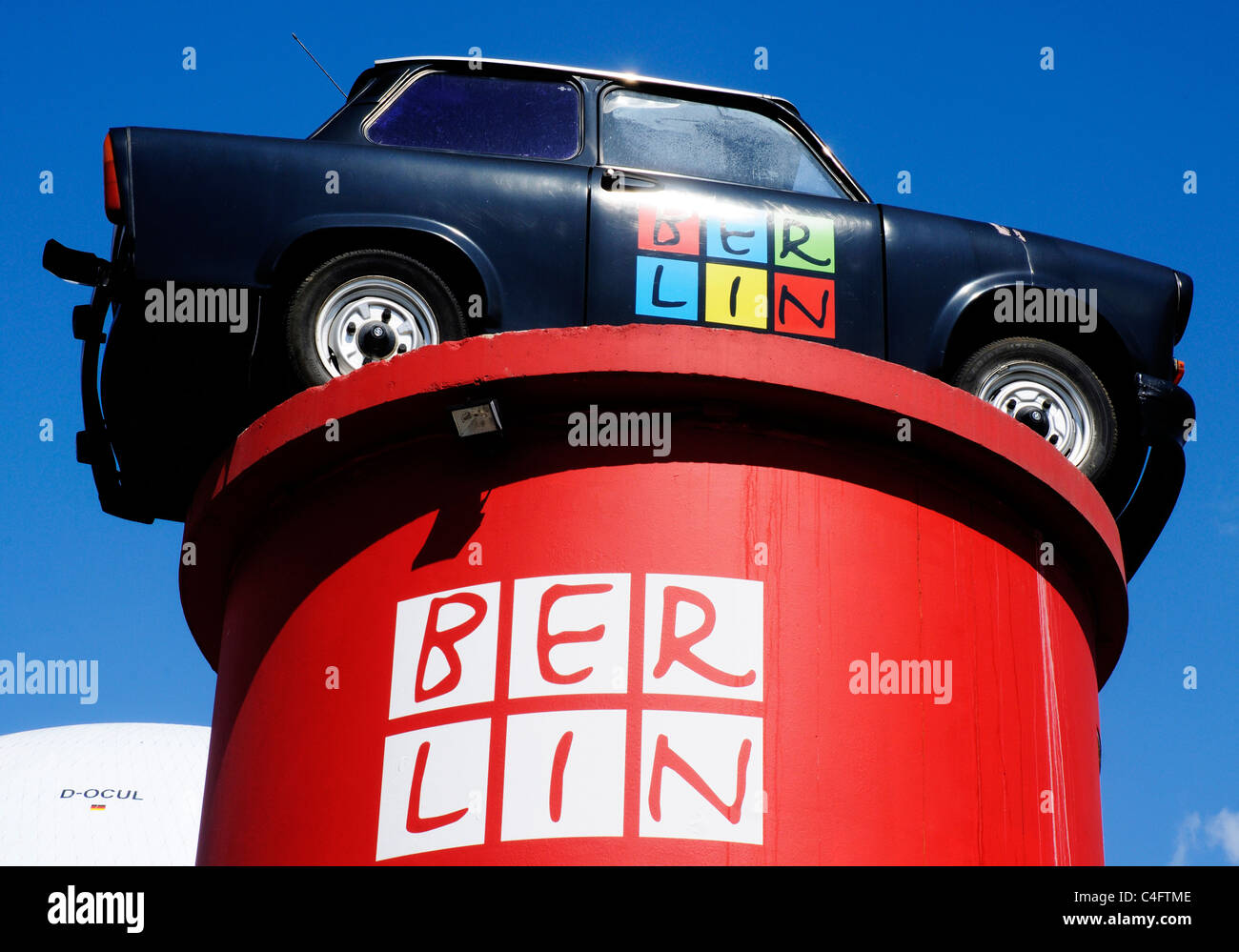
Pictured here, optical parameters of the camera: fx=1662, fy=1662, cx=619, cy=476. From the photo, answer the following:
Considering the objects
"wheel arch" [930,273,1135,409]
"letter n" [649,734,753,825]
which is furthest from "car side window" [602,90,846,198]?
"letter n" [649,734,753,825]

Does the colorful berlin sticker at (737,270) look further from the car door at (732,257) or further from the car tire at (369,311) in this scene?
the car tire at (369,311)

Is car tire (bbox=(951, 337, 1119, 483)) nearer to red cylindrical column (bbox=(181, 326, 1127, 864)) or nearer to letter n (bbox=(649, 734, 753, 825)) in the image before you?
red cylindrical column (bbox=(181, 326, 1127, 864))

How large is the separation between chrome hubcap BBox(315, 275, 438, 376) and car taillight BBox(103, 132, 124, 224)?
3.18 ft

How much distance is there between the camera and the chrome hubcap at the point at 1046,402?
289 inches

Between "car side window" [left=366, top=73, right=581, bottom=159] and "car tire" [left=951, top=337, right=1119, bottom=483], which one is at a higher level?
"car side window" [left=366, top=73, right=581, bottom=159]

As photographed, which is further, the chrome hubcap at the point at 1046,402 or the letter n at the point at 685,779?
the chrome hubcap at the point at 1046,402

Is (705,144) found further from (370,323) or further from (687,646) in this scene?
(687,646)

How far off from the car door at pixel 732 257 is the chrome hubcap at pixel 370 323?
741mm

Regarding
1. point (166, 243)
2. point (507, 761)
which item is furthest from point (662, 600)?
point (166, 243)

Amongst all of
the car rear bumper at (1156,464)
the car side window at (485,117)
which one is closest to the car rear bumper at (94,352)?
the car side window at (485,117)

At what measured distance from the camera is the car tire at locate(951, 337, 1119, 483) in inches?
289

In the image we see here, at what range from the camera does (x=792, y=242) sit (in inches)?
287
